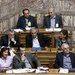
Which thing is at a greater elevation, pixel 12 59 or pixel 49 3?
pixel 49 3

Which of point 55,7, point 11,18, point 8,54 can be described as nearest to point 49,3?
point 55,7

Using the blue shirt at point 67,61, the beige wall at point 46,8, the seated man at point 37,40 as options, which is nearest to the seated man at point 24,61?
the blue shirt at point 67,61

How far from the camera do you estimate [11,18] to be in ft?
40.4

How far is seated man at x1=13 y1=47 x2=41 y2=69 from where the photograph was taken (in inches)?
328

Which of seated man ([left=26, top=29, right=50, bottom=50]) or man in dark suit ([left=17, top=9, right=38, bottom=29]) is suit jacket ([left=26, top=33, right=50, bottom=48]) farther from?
man in dark suit ([left=17, top=9, right=38, bottom=29])

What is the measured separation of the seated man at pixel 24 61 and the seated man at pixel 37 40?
1.23 metres

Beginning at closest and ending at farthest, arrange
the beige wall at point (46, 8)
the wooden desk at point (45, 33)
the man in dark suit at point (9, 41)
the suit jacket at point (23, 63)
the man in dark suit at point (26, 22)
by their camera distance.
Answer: the suit jacket at point (23, 63), the man in dark suit at point (9, 41), the wooden desk at point (45, 33), the man in dark suit at point (26, 22), the beige wall at point (46, 8)

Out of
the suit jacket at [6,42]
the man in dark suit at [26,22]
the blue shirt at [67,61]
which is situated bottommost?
the blue shirt at [67,61]

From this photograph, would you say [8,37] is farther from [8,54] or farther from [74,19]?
[74,19]

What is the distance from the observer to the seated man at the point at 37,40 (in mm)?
9891

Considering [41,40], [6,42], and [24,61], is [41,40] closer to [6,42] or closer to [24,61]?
[6,42]

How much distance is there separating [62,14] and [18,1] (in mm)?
1333

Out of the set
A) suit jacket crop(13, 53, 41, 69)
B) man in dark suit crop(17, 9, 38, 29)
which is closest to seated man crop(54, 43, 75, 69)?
suit jacket crop(13, 53, 41, 69)

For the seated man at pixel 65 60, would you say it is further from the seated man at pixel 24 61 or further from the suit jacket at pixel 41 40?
the suit jacket at pixel 41 40
